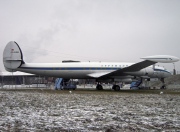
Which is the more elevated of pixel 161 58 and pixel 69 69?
pixel 161 58

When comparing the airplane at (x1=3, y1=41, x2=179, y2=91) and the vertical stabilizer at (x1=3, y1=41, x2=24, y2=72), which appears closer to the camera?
the airplane at (x1=3, y1=41, x2=179, y2=91)

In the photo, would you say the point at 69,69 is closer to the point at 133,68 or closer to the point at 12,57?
the point at 12,57

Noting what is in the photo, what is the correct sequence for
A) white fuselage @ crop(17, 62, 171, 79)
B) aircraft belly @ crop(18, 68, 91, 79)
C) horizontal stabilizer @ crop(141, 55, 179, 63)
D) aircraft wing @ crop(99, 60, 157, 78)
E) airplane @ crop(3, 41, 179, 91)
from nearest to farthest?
1. horizontal stabilizer @ crop(141, 55, 179, 63)
2. aircraft wing @ crop(99, 60, 157, 78)
3. airplane @ crop(3, 41, 179, 91)
4. white fuselage @ crop(17, 62, 171, 79)
5. aircraft belly @ crop(18, 68, 91, 79)

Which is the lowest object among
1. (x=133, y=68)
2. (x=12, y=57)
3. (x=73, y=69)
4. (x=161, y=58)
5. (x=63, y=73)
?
(x=63, y=73)

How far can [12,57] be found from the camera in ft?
96.3

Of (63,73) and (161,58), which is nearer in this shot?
(161,58)

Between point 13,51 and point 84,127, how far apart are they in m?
25.4

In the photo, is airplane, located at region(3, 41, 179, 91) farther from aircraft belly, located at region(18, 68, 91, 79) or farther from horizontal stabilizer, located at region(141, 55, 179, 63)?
horizontal stabilizer, located at region(141, 55, 179, 63)

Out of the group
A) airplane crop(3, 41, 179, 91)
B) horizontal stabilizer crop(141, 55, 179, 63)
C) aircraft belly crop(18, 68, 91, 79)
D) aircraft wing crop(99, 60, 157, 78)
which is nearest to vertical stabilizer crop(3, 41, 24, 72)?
airplane crop(3, 41, 179, 91)

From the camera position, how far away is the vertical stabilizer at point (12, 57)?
95.9ft

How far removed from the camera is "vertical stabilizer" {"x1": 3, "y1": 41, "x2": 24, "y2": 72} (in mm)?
29219

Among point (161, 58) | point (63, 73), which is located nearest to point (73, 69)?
point (63, 73)

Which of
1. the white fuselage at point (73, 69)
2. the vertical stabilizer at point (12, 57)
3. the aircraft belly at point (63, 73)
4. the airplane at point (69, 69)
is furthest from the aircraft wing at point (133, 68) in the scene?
the vertical stabilizer at point (12, 57)

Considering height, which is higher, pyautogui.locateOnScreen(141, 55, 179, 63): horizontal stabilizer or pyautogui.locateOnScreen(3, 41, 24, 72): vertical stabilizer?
pyautogui.locateOnScreen(3, 41, 24, 72): vertical stabilizer
